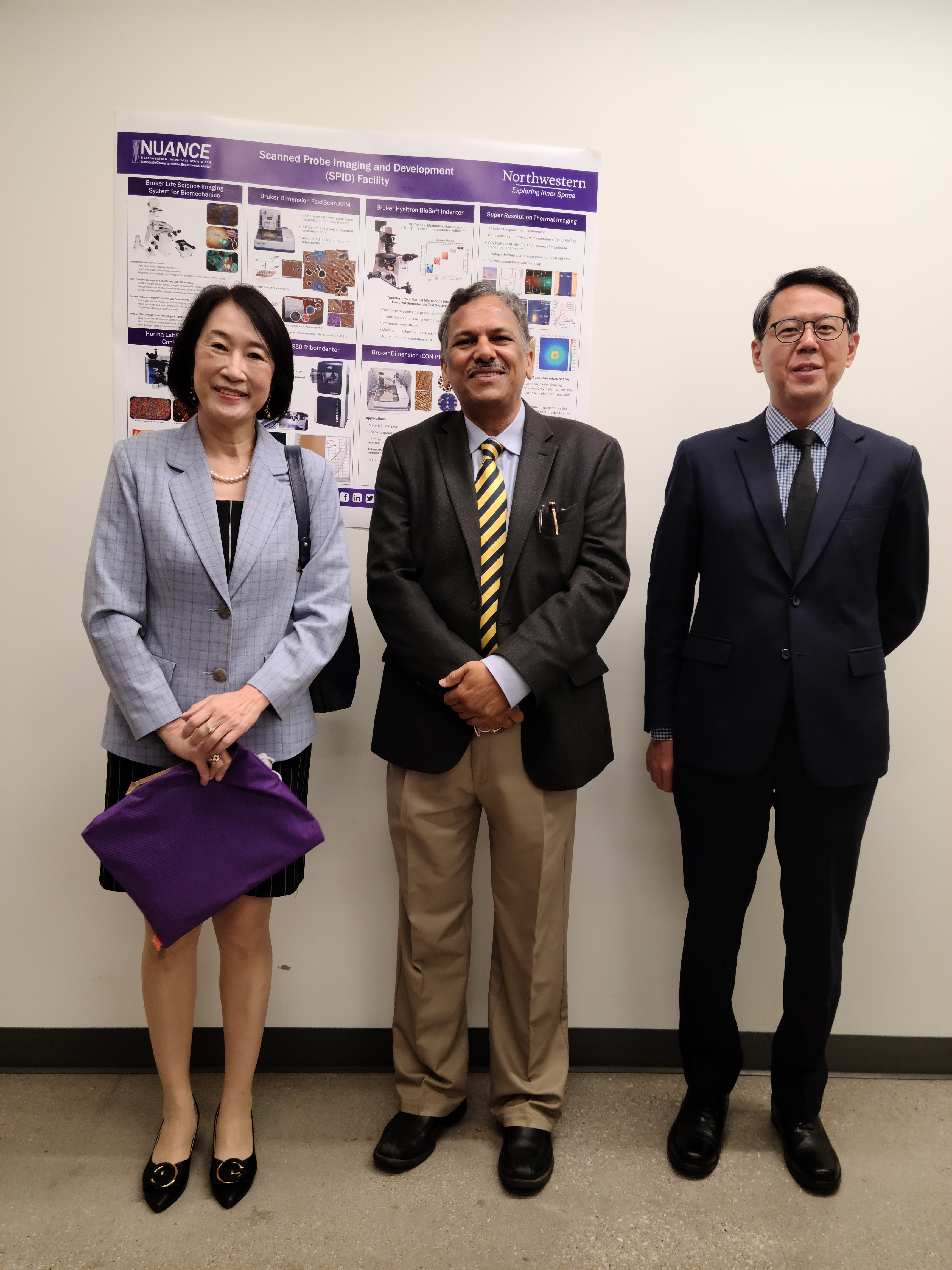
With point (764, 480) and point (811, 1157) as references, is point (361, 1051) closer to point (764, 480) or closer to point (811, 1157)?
point (811, 1157)

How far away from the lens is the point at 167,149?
2.11 m

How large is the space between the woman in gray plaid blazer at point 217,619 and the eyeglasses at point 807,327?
3.63 feet

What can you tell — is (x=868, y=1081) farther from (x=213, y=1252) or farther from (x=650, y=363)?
(x=650, y=363)

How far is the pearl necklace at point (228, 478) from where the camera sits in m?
1.79

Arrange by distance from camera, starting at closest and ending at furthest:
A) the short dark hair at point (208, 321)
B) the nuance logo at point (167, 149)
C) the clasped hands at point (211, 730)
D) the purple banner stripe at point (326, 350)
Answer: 1. the clasped hands at point (211, 730)
2. the short dark hair at point (208, 321)
3. the nuance logo at point (167, 149)
4. the purple banner stripe at point (326, 350)

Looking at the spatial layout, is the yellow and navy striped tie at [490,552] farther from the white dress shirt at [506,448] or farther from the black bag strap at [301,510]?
the black bag strap at [301,510]

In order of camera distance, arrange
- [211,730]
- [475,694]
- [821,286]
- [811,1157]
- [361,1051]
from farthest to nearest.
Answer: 1. [361,1051]
2. [811,1157]
3. [821,286]
4. [475,694]
5. [211,730]

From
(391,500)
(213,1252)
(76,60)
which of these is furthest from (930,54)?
(213,1252)

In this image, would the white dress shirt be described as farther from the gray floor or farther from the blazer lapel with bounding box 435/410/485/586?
the gray floor

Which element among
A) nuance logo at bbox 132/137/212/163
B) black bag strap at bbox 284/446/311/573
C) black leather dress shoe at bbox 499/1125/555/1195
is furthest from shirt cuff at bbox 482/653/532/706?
nuance logo at bbox 132/137/212/163

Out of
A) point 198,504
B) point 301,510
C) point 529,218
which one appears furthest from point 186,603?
point 529,218

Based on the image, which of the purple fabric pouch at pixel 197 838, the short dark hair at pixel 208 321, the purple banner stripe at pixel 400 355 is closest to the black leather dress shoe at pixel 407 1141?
the purple fabric pouch at pixel 197 838

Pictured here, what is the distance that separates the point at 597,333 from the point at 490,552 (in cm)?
83

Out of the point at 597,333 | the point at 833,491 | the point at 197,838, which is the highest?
the point at 597,333
